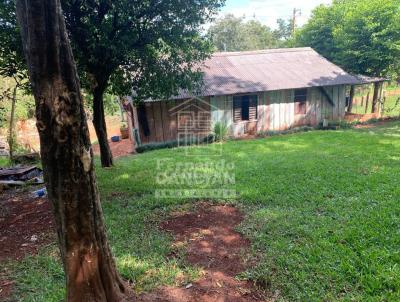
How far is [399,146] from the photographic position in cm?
924

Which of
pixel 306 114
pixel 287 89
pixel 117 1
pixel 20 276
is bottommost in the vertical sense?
pixel 20 276

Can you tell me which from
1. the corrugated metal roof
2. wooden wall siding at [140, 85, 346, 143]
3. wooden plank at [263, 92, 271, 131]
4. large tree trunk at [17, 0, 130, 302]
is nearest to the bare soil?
large tree trunk at [17, 0, 130, 302]

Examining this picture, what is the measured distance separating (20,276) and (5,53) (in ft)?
16.3

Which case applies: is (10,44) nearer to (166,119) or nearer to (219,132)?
(166,119)

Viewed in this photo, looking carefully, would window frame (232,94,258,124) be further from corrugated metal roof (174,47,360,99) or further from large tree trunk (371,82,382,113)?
large tree trunk (371,82,382,113)

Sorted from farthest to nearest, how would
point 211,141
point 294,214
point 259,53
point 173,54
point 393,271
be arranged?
point 259,53 → point 211,141 → point 173,54 → point 294,214 → point 393,271

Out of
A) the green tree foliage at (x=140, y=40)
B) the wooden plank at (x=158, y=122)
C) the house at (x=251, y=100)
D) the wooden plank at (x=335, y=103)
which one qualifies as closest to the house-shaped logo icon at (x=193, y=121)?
the house at (x=251, y=100)

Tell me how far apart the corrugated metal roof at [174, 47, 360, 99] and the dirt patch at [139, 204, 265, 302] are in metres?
9.55

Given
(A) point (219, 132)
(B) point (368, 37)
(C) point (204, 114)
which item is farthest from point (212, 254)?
(B) point (368, 37)

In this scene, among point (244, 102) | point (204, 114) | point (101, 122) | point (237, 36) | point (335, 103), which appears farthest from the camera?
point (237, 36)

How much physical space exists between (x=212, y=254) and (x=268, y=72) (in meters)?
14.4

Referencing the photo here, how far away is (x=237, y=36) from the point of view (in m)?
40.9

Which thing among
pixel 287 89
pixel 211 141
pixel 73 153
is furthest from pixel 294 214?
pixel 287 89

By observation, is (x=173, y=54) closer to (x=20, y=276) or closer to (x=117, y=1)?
(x=117, y=1)
